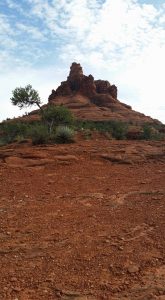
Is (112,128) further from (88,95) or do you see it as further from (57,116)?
(88,95)

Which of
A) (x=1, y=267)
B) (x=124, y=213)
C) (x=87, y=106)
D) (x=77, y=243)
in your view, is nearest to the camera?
(x=1, y=267)

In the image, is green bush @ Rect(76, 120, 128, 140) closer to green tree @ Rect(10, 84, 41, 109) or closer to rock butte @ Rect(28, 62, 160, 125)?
green tree @ Rect(10, 84, 41, 109)

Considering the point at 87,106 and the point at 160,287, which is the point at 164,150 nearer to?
the point at 160,287

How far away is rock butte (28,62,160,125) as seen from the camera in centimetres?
7094

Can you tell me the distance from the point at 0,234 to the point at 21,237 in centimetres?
36

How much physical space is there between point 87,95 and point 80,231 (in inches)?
2830

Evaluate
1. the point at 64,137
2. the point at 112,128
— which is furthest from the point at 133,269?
the point at 112,128

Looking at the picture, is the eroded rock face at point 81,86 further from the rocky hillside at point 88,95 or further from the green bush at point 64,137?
the green bush at point 64,137

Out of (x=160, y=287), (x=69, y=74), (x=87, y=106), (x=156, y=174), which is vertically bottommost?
(x=160, y=287)

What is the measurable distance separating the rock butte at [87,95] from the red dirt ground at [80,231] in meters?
58.1

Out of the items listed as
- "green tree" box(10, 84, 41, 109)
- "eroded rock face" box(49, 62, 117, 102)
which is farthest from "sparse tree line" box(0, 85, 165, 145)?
"eroded rock face" box(49, 62, 117, 102)

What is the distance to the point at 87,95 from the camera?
3063 inches

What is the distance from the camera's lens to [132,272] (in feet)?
18.5

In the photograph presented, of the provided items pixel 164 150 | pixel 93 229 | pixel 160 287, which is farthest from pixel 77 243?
pixel 164 150
